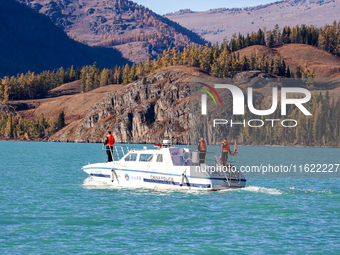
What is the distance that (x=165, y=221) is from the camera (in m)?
22.5

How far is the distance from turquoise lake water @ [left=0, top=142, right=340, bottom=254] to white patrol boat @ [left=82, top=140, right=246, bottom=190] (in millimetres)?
698

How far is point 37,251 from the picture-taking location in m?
17.2

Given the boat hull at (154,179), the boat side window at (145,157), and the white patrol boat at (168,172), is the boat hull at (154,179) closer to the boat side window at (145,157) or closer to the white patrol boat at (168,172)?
the white patrol boat at (168,172)

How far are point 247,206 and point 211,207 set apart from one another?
8.42 ft

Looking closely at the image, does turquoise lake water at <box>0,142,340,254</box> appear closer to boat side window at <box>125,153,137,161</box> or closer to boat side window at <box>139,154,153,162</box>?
boat side window at <box>139,154,153,162</box>

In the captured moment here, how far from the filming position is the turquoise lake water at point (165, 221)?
59.5 ft

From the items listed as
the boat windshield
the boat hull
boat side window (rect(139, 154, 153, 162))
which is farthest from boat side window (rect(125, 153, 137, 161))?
the boat windshield

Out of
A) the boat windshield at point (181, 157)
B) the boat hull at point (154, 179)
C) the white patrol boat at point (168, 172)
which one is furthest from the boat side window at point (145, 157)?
the boat windshield at point (181, 157)

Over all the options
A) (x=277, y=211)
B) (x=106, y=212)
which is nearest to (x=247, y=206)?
(x=277, y=211)

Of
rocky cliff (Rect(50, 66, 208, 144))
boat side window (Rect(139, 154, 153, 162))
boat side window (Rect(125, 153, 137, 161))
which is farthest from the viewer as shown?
rocky cliff (Rect(50, 66, 208, 144))

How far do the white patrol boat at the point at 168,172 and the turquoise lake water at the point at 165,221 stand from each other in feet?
2.29

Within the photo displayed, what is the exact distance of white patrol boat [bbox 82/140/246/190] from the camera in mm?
30078

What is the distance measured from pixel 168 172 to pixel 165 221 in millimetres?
8602

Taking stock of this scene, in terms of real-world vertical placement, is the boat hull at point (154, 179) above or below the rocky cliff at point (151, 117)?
below
